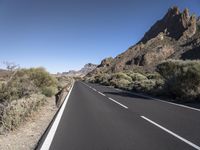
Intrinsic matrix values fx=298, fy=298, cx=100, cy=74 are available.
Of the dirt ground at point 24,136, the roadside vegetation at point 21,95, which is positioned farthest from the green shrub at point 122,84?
the dirt ground at point 24,136

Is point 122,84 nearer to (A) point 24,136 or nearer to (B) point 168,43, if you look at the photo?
(A) point 24,136

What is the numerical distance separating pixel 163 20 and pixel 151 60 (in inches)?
1561

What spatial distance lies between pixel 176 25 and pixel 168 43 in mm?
16045

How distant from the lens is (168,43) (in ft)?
375

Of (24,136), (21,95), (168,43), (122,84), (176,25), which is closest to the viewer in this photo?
(24,136)

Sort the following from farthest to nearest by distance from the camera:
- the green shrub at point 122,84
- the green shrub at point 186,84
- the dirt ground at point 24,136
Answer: the green shrub at point 122,84
the green shrub at point 186,84
the dirt ground at point 24,136

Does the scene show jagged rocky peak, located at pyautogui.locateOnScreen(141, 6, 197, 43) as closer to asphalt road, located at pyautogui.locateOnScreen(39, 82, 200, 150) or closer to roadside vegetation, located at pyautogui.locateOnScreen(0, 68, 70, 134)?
roadside vegetation, located at pyautogui.locateOnScreen(0, 68, 70, 134)

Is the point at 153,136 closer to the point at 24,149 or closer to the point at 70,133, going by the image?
the point at 70,133

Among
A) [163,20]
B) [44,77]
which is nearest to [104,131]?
[44,77]

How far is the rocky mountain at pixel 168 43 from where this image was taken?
99.6m

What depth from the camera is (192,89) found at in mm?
21922

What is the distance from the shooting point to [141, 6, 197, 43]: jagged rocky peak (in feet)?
384

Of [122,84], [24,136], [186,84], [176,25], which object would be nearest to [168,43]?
[176,25]

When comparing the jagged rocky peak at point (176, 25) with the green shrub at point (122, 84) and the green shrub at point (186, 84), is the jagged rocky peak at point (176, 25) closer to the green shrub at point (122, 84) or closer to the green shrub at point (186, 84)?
the green shrub at point (122, 84)
